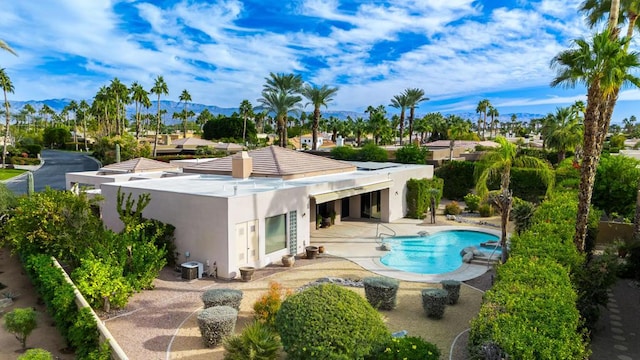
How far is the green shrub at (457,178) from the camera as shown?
Result: 39875 millimetres

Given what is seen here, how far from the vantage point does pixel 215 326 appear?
11.5m

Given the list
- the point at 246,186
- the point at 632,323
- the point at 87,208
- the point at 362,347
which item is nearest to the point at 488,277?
the point at 632,323

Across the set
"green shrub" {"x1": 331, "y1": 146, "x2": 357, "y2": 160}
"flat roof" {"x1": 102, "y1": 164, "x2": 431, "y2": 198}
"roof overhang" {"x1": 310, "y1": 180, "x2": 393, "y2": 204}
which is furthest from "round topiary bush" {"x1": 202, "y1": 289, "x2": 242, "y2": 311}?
"green shrub" {"x1": 331, "y1": 146, "x2": 357, "y2": 160}

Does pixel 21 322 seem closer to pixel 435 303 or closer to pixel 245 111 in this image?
pixel 435 303

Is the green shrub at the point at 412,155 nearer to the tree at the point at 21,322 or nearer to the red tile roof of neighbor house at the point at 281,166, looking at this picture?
the red tile roof of neighbor house at the point at 281,166

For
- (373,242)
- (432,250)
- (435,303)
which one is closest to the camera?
(435,303)

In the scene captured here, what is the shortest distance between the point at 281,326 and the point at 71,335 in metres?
7.30

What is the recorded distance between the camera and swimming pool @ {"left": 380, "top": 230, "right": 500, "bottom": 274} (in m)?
20.4

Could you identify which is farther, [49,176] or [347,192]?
[49,176]

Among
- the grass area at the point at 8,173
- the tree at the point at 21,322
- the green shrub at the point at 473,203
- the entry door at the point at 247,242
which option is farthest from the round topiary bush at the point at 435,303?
the grass area at the point at 8,173

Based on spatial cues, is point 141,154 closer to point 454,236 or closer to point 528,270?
point 454,236

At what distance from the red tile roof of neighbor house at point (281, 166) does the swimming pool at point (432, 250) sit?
7455mm

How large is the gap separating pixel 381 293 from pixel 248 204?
7253 mm

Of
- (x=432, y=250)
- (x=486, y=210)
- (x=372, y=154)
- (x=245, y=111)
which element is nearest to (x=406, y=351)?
(x=432, y=250)
